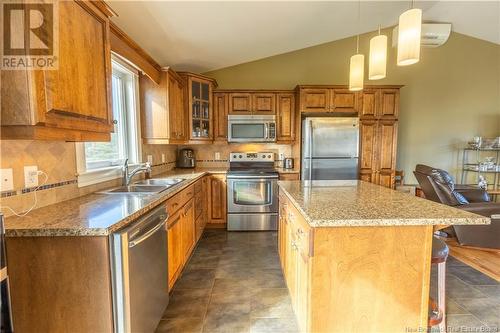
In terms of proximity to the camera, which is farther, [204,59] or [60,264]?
[204,59]

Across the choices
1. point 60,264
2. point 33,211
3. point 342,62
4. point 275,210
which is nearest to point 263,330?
point 60,264

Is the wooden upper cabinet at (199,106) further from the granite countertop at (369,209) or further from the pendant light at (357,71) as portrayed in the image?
the pendant light at (357,71)

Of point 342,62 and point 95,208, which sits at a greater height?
point 342,62

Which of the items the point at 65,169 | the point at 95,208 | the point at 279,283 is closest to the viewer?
the point at 95,208

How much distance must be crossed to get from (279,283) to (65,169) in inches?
77.1

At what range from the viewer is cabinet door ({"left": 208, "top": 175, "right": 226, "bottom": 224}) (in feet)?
12.3

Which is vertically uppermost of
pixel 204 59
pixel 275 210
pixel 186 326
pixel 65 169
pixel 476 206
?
pixel 204 59

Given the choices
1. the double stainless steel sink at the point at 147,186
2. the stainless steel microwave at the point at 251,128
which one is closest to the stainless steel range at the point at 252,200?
the stainless steel microwave at the point at 251,128

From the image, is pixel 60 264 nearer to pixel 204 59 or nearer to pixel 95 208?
pixel 95 208

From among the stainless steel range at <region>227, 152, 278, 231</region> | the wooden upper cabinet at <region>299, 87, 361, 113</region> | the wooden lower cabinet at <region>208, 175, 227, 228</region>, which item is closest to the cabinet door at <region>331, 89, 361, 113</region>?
the wooden upper cabinet at <region>299, 87, 361, 113</region>

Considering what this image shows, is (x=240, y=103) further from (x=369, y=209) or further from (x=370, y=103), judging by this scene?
(x=369, y=209)

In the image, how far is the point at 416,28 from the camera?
5.25 feet

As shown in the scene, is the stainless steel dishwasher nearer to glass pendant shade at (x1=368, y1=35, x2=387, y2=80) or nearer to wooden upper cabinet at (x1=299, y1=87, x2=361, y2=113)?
glass pendant shade at (x1=368, y1=35, x2=387, y2=80)

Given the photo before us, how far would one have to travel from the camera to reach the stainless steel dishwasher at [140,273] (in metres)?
1.23
